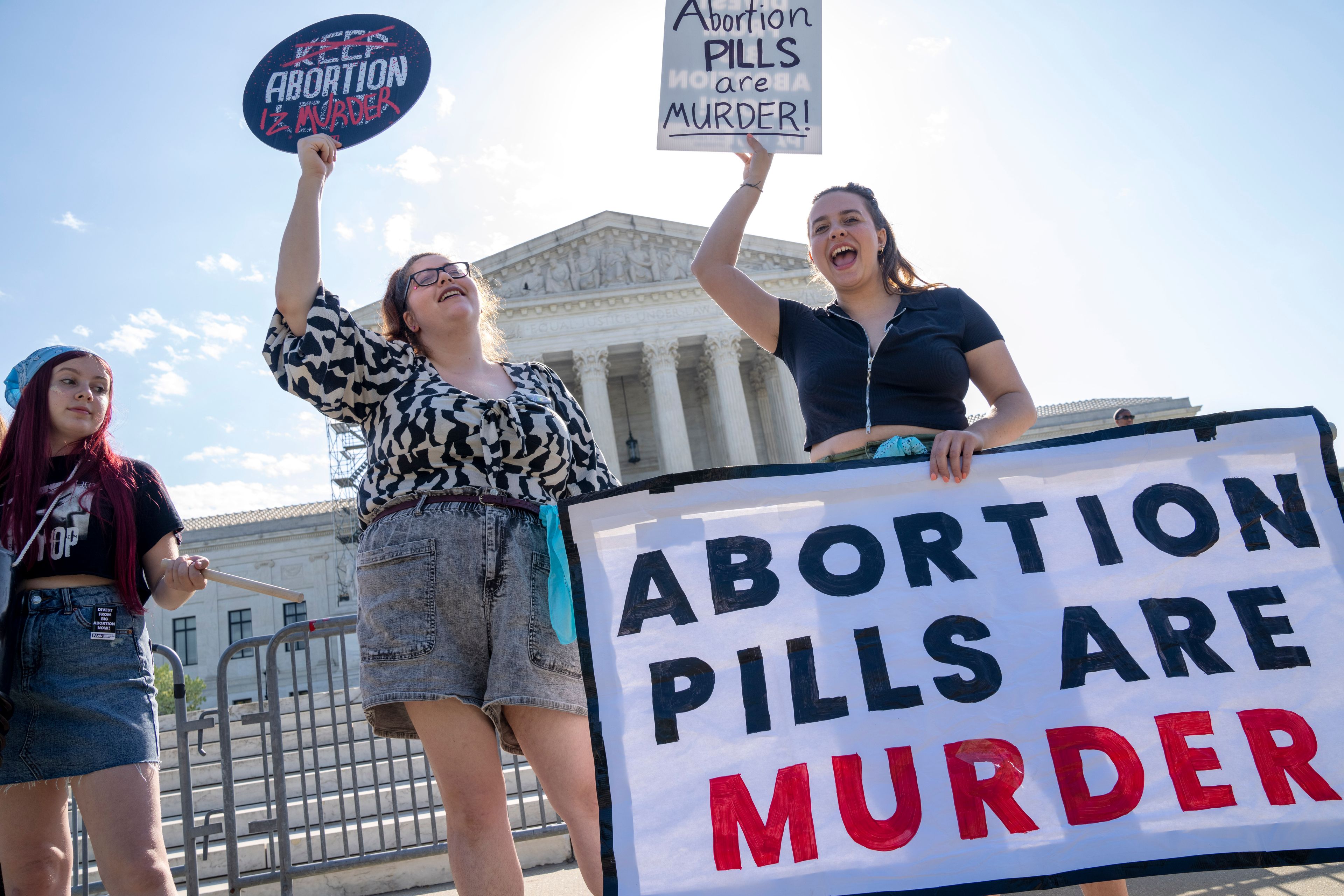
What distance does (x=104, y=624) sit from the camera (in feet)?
8.74

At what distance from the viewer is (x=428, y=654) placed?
86.5 inches

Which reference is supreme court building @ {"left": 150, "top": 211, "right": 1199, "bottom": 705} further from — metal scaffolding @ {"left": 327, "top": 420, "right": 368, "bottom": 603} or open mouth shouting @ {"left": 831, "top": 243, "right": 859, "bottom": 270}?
open mouth shouting @ {"left": 831, "top": 243, "right": 859, "bottom": 270}

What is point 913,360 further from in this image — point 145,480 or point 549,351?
point 549,351

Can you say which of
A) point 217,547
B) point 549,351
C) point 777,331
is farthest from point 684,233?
point 777,331

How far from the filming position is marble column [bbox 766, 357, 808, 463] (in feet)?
105

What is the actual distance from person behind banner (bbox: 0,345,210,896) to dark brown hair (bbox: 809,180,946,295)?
232cm

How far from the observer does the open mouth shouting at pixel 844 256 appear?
8.97ft

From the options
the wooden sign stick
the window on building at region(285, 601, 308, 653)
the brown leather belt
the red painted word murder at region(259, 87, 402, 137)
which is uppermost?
the red painted word murder at region(259, 87, 402, 137)

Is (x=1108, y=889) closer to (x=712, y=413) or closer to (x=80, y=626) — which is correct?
(x=80, y=626)

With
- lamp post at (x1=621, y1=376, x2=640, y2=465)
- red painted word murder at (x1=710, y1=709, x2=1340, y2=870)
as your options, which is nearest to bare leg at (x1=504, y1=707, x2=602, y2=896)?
red painted word murder at (x1=710, y1=709, x2=1340, y2=870)

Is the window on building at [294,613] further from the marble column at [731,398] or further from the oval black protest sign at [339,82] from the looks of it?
the oval black protest sign at [339,82]

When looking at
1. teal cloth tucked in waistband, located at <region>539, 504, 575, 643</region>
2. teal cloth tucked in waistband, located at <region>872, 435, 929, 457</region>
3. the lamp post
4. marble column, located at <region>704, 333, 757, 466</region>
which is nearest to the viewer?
teal cloth tucked in waistband, located at <region>539, 504, 575, 643</region>

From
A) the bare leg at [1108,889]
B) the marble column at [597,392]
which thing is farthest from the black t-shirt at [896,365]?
the marble column at [597,392]

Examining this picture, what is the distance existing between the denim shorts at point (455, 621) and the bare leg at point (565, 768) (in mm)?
48
